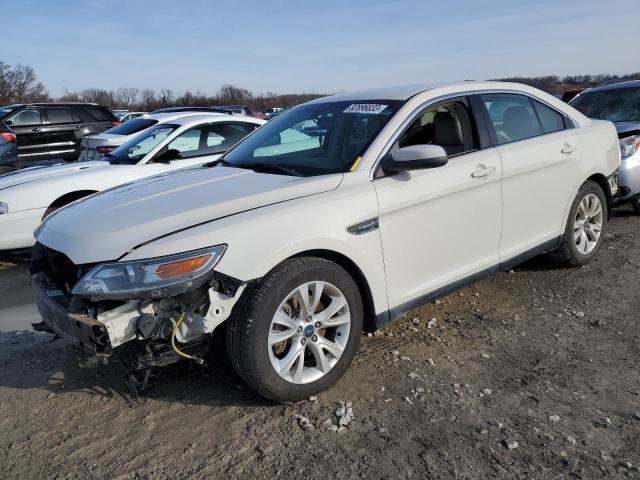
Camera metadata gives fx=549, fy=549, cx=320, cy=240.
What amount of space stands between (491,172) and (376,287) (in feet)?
4.24

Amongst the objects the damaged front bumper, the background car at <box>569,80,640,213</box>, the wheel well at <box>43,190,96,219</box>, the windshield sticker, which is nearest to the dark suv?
the wheel well at <box>43,190,96,219</box>

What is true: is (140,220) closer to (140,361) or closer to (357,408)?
(140,361)

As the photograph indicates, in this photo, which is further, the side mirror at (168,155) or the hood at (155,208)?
the side mirror at (168,155)

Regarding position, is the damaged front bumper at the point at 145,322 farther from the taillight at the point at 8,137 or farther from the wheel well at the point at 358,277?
the taillight at the point at 8,137

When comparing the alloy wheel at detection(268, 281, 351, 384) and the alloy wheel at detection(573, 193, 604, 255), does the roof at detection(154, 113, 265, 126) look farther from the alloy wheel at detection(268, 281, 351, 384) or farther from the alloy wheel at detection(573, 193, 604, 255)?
the alloy wheel at detection(268, 281, 351, 384)

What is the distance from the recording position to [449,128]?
3873 millimetres

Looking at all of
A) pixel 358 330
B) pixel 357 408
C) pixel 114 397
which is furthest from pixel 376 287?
pixel 114 397

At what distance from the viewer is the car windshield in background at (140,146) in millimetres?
6695

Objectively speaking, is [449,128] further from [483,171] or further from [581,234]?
[581,234]

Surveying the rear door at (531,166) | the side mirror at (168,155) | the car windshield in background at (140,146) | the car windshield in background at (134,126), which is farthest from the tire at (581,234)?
the car windshield in background at (134,126)

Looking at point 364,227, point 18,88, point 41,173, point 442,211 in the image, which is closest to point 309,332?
point 364,227

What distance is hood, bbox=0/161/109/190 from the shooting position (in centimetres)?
591

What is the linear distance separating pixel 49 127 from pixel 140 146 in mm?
7565

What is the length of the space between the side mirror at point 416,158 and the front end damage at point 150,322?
1203 mm
